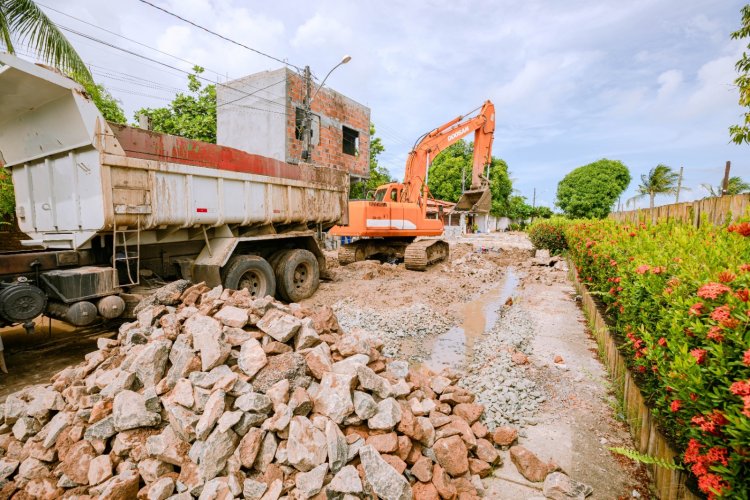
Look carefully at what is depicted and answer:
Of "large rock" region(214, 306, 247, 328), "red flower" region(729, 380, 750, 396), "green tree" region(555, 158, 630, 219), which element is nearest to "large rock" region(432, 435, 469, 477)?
"red flower" region(729, 380, 750, 396)

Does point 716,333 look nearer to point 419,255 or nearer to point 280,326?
point 280,326

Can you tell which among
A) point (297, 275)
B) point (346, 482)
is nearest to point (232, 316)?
point (346, 482)

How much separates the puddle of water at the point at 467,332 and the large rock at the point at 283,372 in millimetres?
2110

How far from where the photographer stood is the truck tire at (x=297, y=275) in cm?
684

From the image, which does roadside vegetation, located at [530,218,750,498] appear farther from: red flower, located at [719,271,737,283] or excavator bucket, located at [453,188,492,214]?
excavator bucket, located at [453,188,492,214]

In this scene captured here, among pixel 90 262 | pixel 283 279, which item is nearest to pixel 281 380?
pixel 90 262

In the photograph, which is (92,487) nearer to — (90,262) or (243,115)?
(90,262)

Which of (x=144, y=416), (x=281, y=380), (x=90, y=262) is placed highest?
(x=90, y=262)

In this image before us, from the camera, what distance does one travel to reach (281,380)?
8.73 feet

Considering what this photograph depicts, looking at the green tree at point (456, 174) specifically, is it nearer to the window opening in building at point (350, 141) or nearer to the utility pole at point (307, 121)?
the window opening in building at point (350, 141)

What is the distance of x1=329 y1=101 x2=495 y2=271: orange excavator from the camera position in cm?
1038

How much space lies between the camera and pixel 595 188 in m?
37.3

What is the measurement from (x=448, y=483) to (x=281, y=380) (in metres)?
1.31

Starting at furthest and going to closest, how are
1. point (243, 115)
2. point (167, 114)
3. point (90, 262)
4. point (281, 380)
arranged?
point (167, 114), point (243, 115), point (90, 262), point (281, 380)
